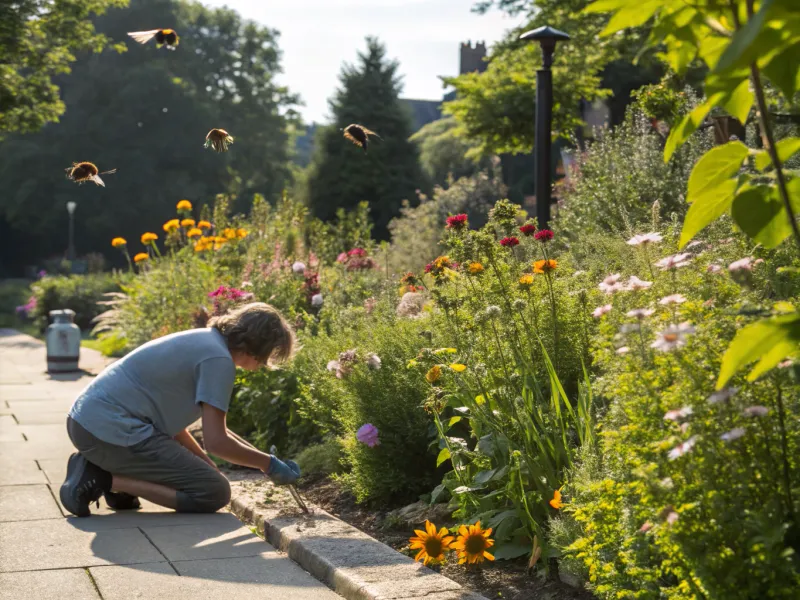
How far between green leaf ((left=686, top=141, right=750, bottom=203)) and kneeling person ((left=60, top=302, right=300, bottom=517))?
3138 mm

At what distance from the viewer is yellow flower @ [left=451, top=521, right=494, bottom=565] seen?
3.63 meters

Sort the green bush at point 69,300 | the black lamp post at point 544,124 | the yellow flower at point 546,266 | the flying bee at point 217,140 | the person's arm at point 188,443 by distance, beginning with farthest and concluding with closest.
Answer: the green bush at point 69,300, the black lamp post at point 544,124, the person's arm at point 188,443, the flying bee at point 217,140, the yellow flower at point 546,266

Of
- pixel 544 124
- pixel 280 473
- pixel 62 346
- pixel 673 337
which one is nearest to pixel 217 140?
pixel 280 473

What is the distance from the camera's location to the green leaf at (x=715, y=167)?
202 cm

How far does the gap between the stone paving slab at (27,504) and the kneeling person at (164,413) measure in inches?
6.5

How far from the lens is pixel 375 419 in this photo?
497 centimetres

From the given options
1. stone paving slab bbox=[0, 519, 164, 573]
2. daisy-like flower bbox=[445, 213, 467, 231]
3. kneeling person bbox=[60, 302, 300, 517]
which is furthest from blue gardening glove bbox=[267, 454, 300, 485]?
daisy-like flower bbox=[445, 213, 467, 231]

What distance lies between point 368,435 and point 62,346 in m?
8.41

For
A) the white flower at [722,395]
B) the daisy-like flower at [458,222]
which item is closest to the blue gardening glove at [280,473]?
the daisy-like flower at [458,222]

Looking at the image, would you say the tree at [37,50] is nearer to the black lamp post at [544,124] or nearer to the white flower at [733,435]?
the black lamp post at [544,124]

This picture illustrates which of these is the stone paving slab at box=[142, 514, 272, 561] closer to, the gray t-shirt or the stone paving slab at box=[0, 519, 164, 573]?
the stone paving slab at box=[0, 519, 164, 573]

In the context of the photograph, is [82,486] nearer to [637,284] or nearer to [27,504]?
[27,504]

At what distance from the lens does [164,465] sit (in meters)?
4.98

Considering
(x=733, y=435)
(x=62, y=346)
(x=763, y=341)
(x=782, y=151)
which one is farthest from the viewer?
(x=62, y=346)
